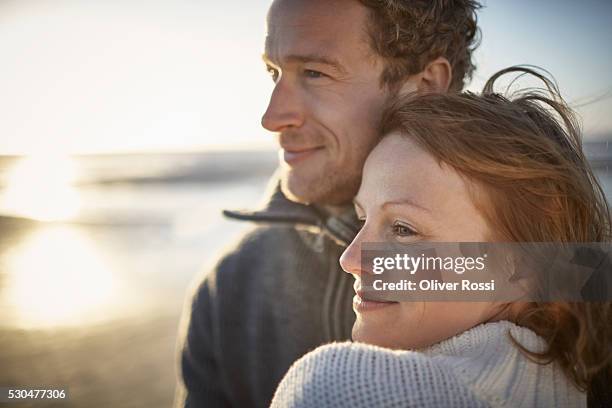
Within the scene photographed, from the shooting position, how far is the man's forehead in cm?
173

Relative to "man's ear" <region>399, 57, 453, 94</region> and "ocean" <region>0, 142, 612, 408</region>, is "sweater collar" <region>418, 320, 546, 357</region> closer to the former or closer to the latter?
"ocean" <region>0, 142, 612, 408</region>

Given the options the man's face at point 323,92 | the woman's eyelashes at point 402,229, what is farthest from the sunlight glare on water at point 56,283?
the woman's eyelashes at point 402,229

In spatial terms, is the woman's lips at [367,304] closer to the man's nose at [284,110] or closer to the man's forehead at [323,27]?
the man's nose at [284,110]

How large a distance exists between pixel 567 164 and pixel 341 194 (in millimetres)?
822

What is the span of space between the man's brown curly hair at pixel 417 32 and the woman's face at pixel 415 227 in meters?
0.67

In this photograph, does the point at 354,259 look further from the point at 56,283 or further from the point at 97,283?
the point at 97,283

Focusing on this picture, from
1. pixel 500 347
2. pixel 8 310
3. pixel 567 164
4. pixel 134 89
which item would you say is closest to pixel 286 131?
pixel 567 164

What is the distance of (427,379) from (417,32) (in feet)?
4.16

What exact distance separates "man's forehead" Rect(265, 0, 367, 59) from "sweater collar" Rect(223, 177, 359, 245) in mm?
552

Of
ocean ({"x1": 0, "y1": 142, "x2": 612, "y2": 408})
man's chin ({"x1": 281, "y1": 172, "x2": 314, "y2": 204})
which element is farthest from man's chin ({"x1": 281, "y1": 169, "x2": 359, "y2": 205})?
ocean ({"x1": 0, "y1": 142, "x2": 612, "y2": 408})

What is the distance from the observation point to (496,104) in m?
1.27

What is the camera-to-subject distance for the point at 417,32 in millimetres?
1807

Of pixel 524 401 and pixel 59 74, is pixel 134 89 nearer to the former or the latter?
pixel 59 74

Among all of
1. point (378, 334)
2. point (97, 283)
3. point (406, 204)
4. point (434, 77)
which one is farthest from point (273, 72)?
point (97, 283)
